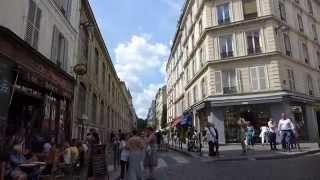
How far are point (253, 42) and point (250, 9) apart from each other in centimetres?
266

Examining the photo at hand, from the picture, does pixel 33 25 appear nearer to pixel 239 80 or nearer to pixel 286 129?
pixel 286 129

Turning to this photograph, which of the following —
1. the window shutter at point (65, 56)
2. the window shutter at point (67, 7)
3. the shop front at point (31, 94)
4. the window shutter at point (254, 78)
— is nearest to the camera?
the shop front at point (31, 94)

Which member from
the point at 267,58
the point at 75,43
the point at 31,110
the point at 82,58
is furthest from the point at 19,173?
the point at 267,58

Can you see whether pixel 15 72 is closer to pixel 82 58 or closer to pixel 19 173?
pixel 19 173

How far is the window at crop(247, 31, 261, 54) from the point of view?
74.9ft

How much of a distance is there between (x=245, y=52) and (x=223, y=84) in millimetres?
2886

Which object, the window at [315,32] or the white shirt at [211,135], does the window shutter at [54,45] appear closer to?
the white shirt at [211,135]

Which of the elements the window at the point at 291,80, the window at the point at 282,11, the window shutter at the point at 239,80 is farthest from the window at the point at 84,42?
the window at the point at 282,11

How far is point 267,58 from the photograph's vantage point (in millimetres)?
22328

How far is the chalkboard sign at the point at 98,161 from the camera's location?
23.6ft

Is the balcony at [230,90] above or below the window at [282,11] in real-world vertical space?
below

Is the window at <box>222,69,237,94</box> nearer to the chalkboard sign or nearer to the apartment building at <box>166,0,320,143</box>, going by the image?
the apartment building at <box>166,0,320,143</box>

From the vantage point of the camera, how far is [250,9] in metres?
23.6

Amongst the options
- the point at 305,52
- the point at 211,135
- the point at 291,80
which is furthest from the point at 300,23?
the point at 211,135
